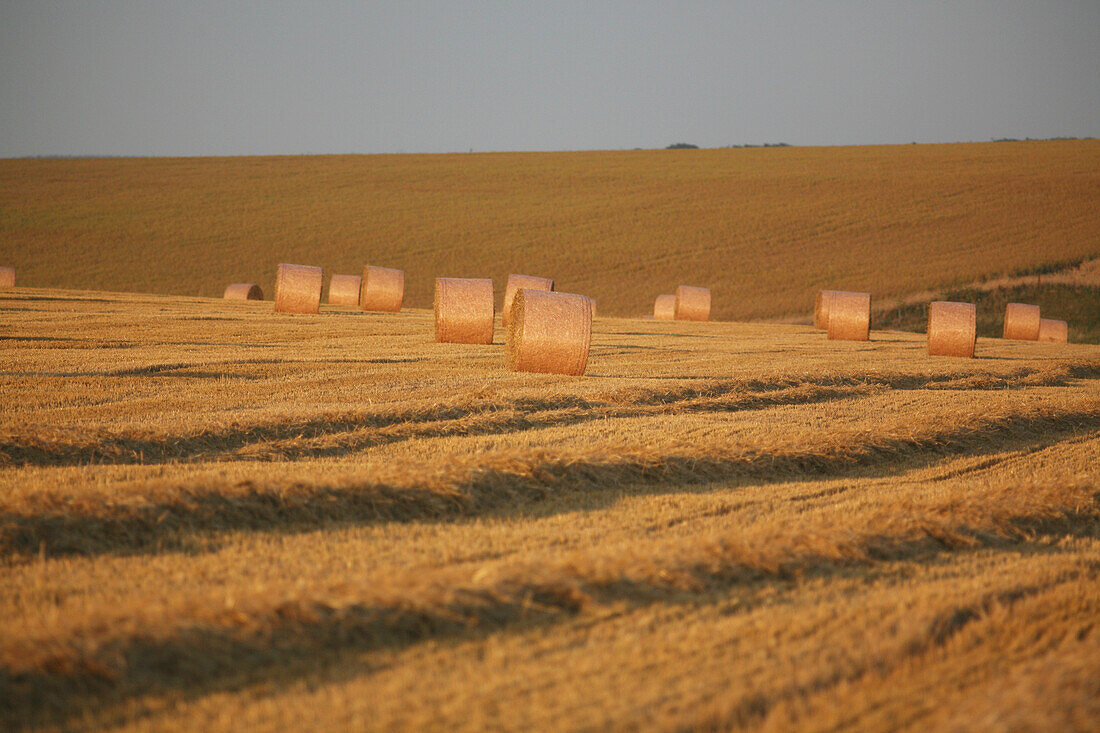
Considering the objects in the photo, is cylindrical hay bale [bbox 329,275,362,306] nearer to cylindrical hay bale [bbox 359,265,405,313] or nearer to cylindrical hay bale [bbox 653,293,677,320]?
cylindrical hay bale [bbox 359,265,405,313]

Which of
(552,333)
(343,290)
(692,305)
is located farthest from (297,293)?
(692,305)

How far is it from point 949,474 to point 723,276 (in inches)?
1220

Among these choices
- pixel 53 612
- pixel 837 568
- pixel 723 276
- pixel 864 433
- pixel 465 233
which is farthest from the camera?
pixel 465 233

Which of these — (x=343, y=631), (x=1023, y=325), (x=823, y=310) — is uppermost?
(x=823, y=310)

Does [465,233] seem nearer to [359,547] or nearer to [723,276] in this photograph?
[723,276]

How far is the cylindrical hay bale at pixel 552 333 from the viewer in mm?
12266

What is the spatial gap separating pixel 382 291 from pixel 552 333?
1265cm

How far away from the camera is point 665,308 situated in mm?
29844

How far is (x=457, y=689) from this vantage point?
370 cm

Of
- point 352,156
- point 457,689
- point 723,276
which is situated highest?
point 352,156

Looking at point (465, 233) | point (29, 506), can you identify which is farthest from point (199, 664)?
point (465, 233)

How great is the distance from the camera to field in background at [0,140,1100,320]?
38.0m

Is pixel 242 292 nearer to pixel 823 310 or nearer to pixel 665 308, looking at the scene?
pixel 665 308

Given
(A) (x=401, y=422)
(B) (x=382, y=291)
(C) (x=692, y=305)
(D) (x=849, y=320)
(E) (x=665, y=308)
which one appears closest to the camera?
(A) (x=401, y=422)
